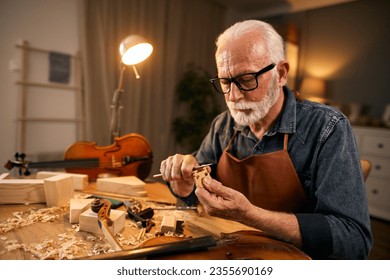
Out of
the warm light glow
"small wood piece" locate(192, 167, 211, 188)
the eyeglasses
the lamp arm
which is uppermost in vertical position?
the warm light glow

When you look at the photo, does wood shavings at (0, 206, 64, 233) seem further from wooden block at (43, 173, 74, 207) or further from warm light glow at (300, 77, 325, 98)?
warm light glow at (300, 77, 325, 98)

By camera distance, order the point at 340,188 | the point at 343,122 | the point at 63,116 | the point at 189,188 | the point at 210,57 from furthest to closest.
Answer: the point at 210,57 → the point at 63,116 → the point at 189,188 → the point at 343,122 → the point at 340,188

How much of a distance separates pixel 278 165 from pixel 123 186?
0.58m

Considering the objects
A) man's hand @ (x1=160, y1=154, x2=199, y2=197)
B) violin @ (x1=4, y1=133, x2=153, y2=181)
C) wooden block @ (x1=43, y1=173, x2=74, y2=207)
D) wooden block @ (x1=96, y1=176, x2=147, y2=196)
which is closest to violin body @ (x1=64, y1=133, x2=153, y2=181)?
violin @ (x1=4, y1=133, x2=153, y2=181)

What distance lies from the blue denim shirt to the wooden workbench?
24 cm

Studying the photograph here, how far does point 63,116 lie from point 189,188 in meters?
1.99

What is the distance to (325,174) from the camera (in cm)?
88

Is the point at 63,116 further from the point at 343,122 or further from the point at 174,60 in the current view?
the point at 343,122

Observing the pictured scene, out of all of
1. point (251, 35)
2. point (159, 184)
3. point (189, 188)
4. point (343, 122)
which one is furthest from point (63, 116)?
point (343, 122)

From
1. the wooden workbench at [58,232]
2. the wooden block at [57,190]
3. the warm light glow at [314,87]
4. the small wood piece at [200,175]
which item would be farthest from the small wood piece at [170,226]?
the warm light glow at [314,87]

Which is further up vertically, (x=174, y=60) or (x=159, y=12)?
(x=159, y=12)

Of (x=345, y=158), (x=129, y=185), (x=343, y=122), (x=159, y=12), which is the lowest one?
(x=129, y=185)

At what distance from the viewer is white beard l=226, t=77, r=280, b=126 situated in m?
1.03

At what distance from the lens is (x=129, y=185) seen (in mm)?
1097
